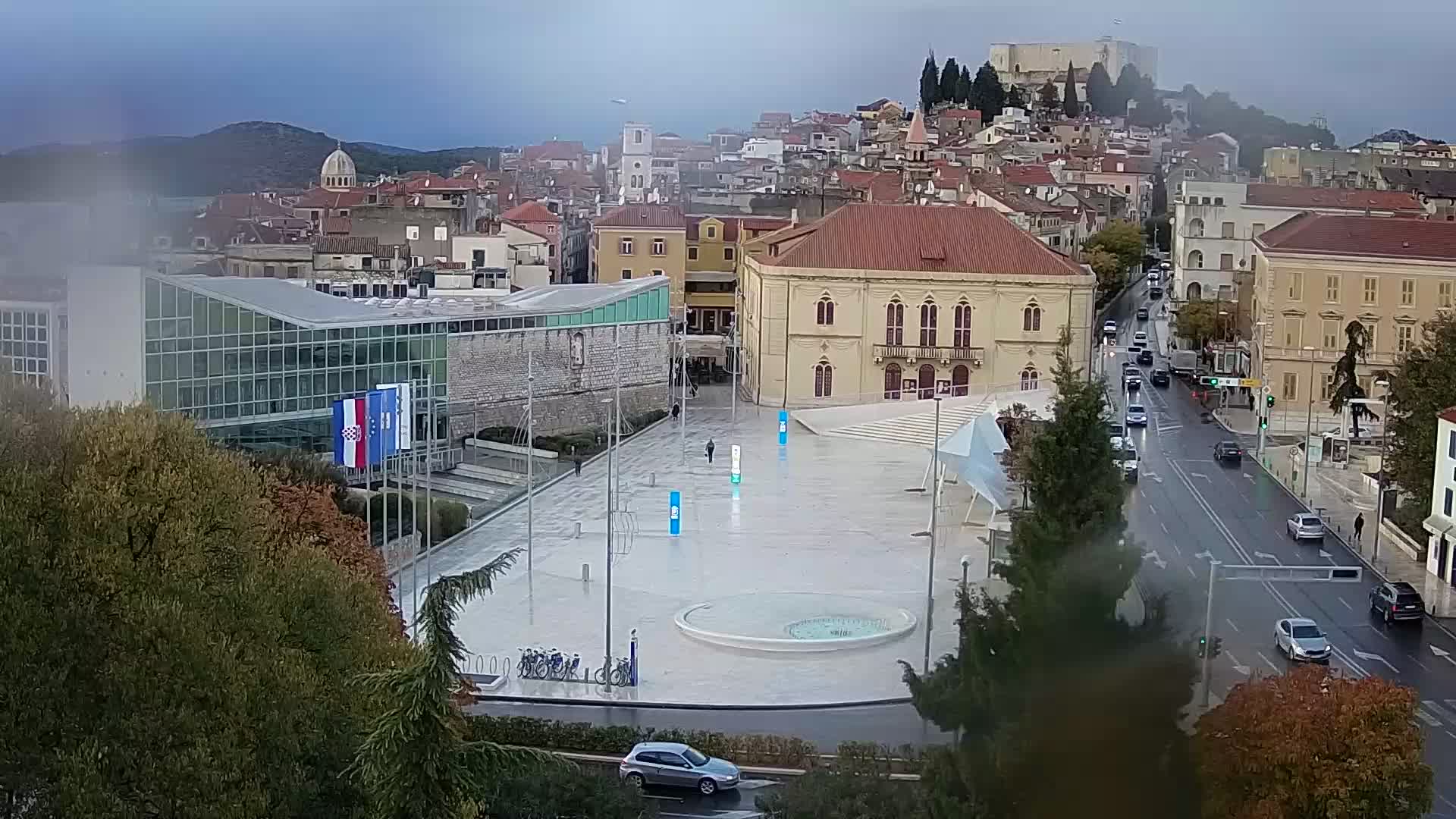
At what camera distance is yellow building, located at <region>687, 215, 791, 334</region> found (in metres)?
36.7

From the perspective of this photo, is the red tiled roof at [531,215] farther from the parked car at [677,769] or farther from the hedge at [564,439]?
the parked car at [677,769]

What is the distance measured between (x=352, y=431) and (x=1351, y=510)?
37.7ft

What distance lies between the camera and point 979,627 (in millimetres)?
7371

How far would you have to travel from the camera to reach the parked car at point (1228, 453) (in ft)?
73.2

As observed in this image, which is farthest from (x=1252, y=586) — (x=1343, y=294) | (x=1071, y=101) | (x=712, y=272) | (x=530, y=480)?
(x=1071, y=101)

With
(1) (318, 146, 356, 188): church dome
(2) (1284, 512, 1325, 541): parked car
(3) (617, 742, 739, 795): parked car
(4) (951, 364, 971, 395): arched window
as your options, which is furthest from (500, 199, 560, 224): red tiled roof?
(3) (617, 742, 739, 795): parked car

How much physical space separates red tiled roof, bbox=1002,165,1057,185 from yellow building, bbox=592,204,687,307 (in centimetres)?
1569

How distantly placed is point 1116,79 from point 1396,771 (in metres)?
78.2

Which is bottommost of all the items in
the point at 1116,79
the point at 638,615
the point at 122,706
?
the point at 638,615

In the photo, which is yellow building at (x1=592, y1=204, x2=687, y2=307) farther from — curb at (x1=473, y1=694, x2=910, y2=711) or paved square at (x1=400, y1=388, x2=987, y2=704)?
curb at (x1=473, y1=694, x2=910, y2=711)

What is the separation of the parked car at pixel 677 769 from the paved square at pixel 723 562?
187cm

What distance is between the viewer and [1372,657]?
41.8ft

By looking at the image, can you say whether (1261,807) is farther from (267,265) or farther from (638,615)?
(267,265)

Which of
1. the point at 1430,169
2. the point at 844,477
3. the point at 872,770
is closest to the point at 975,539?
the point at 844,477
